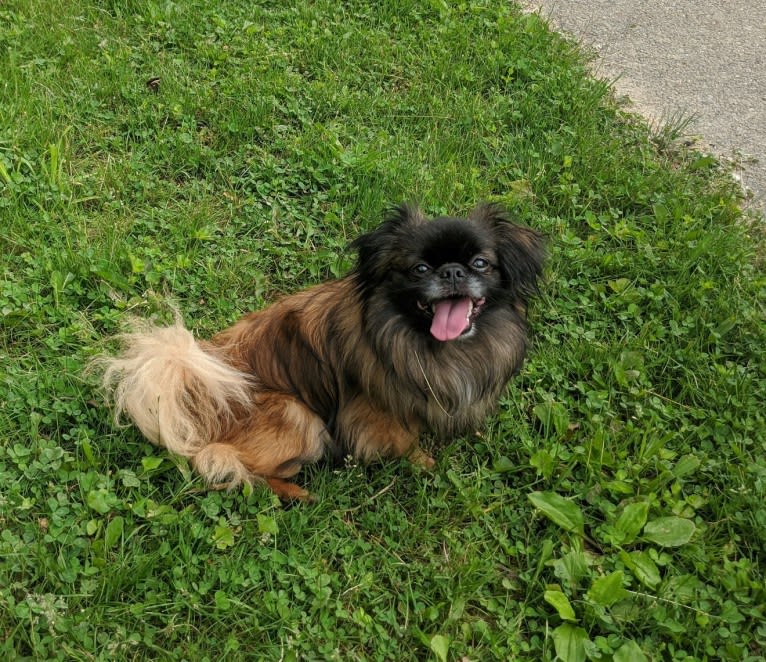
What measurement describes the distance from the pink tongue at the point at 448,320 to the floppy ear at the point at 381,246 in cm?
23

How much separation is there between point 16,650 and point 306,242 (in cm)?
215

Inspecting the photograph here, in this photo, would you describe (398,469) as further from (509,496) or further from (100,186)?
(100,186)

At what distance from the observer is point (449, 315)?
2344 mm

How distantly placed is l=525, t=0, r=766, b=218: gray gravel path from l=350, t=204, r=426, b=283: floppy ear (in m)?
2.53

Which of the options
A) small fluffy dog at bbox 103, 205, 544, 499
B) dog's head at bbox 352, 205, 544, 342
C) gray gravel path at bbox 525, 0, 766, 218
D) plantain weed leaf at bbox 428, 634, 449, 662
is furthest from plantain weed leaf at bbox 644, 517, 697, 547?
gray gravel path at bbox 525, 0, 766, 218

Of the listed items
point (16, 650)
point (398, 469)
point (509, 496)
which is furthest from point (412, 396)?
point (16, 650)

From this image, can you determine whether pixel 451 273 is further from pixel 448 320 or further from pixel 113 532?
pixel 113 532

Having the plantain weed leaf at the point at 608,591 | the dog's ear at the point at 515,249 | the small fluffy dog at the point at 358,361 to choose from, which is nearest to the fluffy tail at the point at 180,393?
the small fluffy dog at the point at 358,361

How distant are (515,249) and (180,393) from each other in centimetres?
129

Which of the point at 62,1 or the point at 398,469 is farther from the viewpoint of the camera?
the point at 62,1

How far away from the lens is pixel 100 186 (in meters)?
3.54

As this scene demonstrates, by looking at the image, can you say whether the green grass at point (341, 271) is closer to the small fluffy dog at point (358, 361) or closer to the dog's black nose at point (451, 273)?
the small fluffy dog at point (358, 361)

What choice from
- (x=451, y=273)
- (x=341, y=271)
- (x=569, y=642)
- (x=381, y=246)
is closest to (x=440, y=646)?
(x=569, y=642)

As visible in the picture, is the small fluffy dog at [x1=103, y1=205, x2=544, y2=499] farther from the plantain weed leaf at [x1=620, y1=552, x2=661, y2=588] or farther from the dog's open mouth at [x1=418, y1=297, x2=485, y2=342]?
the plantain weed leaf at [x1=620, y1=552, x2=661, y2=588]
